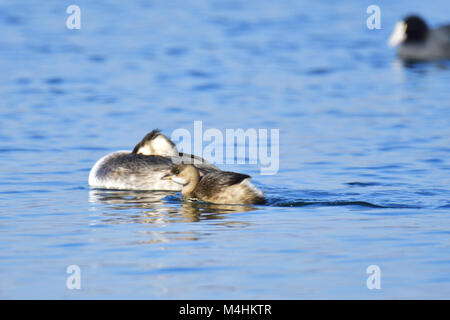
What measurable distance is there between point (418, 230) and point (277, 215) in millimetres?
1656

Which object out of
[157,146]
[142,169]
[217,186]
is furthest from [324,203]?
[157,146]

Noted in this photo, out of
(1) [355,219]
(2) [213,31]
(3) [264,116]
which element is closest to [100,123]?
(3) [264,116]

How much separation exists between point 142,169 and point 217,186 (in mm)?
1664

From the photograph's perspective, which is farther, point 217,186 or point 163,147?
point 163,147

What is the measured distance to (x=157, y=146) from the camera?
1273 centimetres

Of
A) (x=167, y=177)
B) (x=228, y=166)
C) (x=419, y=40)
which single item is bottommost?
(x=228, y=166)

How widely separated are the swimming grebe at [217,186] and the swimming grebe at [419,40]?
15.4 m

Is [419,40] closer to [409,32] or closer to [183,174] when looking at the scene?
[409,32]

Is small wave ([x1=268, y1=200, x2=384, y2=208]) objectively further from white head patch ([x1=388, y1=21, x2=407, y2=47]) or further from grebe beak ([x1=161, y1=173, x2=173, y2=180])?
white head patch ([x1=388, y1=21, x2=407, y2=47])

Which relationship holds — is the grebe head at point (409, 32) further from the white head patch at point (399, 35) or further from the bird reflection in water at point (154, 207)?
the bird reflection in water at point (154, 207)

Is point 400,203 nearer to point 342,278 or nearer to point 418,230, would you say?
point 418,230

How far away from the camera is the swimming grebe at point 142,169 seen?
40.2 ft

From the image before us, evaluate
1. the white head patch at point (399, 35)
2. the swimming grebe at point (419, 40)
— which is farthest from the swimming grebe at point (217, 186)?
the swimming grebe at point (419, 40)

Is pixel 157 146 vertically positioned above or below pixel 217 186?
above
